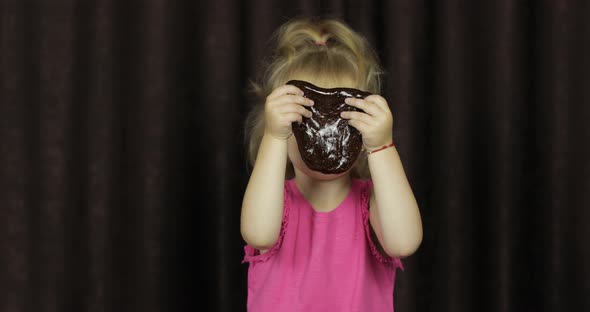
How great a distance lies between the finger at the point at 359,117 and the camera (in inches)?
38.5

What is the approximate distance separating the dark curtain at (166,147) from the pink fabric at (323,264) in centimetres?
48

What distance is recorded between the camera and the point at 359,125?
38.7 inches

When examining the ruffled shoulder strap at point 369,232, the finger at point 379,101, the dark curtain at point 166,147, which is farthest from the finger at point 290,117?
the dark curtain at point 166,147

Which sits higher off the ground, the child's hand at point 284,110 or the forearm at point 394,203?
the child's hand at point 284,110

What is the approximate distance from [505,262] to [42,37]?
128 centimetres

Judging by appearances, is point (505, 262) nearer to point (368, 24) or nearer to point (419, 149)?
point (419, 149)

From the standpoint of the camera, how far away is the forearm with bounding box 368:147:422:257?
0.99 m

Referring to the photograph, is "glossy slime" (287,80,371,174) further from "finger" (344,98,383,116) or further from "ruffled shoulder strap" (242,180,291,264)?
"ruffled shoulder strap" (242,180,291,264)

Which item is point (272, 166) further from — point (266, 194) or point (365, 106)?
point (365, 106)

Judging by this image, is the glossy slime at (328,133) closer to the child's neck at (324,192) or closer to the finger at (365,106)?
the finger at (365,106)

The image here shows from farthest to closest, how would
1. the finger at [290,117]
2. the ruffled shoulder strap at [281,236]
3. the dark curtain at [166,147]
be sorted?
1. the dark curtain at [166,147]
2. the ruffled shoulder strap at [281,236]
3. the finger at [290,117]

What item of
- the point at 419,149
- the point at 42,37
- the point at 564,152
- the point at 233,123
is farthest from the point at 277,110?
the point at 564,152

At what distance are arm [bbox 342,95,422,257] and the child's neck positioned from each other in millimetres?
129

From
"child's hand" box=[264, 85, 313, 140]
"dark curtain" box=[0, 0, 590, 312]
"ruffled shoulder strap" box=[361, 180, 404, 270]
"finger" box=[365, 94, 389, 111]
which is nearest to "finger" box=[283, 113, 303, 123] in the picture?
"child's hand" box=[264, 85, 313, 140]
